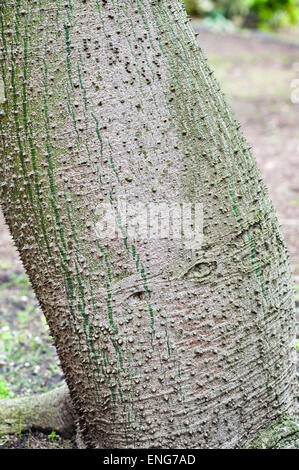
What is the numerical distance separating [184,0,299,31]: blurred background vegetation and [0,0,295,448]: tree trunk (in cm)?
1379

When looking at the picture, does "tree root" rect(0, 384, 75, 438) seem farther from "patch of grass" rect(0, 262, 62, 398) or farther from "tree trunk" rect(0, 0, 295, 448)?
"tree trunk" rect(0, 0, 295, 448)

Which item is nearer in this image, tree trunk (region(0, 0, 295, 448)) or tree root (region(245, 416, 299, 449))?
tree trunk (region(0, 0, 295, 448))

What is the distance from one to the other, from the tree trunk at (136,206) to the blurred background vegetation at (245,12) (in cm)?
1379

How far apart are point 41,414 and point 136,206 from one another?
1.30 metres

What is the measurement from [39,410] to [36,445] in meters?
0.16

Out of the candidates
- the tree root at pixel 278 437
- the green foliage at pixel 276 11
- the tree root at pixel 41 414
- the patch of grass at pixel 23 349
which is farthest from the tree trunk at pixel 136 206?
the green foliage at pixel 276 11

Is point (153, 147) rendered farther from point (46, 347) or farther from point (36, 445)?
point (46, 347)

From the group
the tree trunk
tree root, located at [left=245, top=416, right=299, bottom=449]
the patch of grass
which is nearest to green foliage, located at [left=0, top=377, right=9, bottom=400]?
the patch of grass

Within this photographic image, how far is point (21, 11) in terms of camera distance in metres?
1.75

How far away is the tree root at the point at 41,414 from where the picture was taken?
2.50 meters

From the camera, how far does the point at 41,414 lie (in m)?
2.55

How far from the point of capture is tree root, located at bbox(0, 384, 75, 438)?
8.20ft

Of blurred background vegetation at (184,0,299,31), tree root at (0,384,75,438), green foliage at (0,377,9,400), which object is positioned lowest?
blurred background vegetation at (184,0,299,31)

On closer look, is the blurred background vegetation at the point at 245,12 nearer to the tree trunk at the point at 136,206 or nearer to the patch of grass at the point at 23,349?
the patch of grass at the point at 23,349
